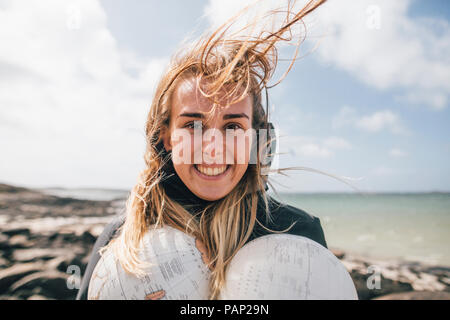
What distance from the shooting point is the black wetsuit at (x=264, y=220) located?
6.35ft

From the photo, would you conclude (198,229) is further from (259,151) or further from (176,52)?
(176,52)

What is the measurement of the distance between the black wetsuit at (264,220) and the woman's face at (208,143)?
17 centimetres

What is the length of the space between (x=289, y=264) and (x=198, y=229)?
0.68 metres

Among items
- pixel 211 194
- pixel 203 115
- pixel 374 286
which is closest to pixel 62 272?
pixel 211 194

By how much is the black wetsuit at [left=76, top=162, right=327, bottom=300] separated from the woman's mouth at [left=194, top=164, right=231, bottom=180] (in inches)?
10.5

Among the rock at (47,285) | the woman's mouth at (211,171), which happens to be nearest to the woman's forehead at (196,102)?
the woman's mouth at (211,171)

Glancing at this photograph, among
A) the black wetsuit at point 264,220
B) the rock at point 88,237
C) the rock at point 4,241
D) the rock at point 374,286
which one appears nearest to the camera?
the black wetsuit at point 264,220

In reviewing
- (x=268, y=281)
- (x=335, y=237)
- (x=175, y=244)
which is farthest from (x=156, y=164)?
Answer: (x=335, y=237)

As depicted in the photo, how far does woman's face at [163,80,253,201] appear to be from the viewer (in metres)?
1.71

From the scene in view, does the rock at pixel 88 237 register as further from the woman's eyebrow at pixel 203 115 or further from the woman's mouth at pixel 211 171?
the woman's eyebrow at pixel 203 115

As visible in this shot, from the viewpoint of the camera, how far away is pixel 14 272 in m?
3.74

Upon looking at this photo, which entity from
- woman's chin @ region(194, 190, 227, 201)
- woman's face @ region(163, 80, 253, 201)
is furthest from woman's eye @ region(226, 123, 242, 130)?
woman's chin @ region(194, 190, 227, 201)

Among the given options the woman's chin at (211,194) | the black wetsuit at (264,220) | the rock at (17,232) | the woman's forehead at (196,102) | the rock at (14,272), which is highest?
the woman's forehead at (196,102)

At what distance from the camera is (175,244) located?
148 cm
